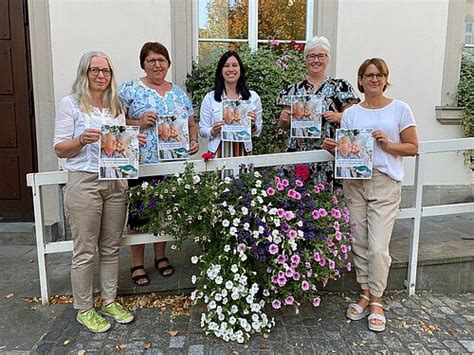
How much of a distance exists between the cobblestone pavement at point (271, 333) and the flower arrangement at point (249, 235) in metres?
0.14

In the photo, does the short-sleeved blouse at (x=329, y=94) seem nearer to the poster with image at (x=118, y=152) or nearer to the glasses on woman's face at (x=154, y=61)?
the glasses on woman's face at (x=154, y=61)

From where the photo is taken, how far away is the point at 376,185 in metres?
2.72

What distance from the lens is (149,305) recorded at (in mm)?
2992

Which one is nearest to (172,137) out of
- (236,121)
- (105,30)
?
(236,121)

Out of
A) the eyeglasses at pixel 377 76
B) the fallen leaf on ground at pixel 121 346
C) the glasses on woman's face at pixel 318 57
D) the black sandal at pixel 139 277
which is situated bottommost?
the fallen leaf on ground at pixel 121 346

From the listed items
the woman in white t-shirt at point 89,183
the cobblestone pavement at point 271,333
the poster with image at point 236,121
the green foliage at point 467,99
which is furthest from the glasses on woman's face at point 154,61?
the green foliage at point 467,99

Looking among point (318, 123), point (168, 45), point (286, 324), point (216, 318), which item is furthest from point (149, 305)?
point (168, 45)

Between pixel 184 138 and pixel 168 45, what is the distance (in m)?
1.95

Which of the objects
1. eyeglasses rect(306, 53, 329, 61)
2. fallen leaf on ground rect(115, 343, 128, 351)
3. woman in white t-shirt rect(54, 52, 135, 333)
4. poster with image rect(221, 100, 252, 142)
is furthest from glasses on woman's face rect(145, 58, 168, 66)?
fallen leaf on ground rect(115, 343, 128, 351)

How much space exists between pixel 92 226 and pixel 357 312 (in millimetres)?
1831

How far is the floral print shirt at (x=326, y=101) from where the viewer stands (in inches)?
115

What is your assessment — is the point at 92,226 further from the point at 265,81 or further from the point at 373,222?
the point at 265,81

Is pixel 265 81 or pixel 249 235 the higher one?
pixel 265 81

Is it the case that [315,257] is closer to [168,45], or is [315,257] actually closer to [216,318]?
[216,318]
